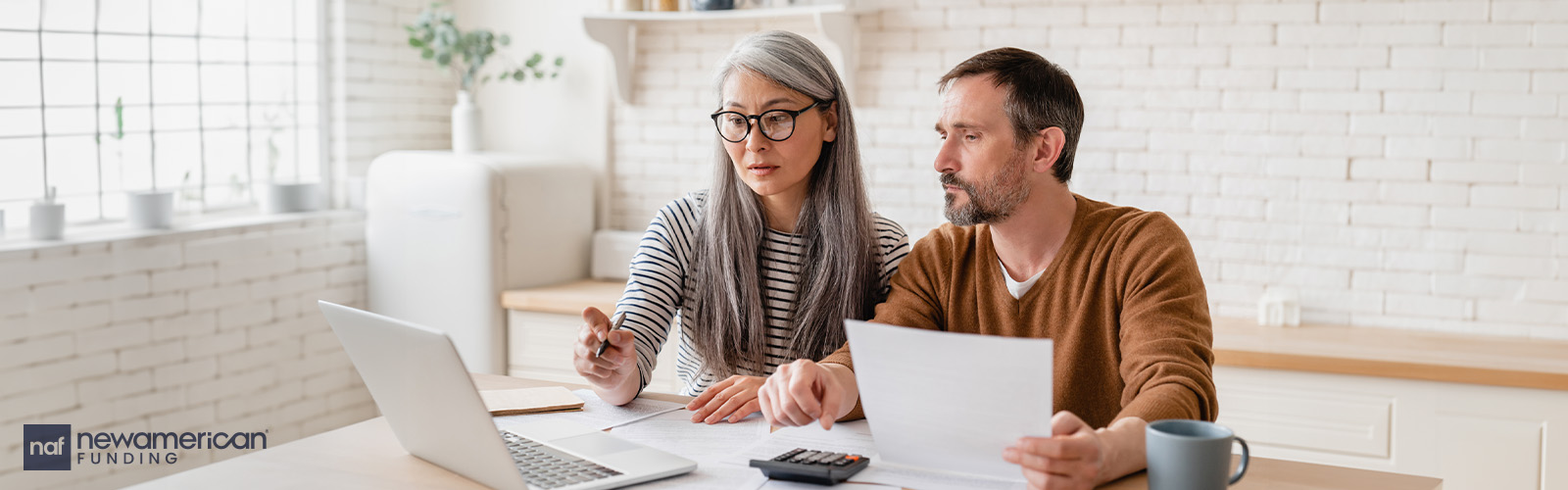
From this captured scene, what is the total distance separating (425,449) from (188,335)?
2.18m

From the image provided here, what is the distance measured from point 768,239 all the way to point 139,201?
2.02 m

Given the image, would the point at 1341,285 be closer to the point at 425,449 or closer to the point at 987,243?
the point at 987,243

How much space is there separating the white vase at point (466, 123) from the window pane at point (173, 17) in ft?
2.78

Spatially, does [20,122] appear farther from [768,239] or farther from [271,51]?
[768,239]

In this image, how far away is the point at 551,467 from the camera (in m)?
1.52

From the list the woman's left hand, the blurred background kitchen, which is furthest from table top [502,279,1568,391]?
the woman's left hand

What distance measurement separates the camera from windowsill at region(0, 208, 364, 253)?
3006 millimetres

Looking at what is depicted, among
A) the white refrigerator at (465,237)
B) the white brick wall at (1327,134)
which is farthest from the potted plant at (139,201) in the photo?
the white brick wall at (1327,134)

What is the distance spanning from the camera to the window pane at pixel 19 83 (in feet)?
9.93

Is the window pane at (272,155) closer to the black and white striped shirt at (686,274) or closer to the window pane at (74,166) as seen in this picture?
the window pane at (74,166)

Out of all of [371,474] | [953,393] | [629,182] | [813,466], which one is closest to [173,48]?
[629,182]

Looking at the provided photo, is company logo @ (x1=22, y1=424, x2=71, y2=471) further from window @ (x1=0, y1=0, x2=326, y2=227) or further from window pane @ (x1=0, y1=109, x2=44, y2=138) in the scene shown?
window pane @ (x1=0, y1=109, x2=44, y2=138)

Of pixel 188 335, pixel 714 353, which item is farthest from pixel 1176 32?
pixel 188 335

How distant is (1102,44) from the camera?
3.48m
